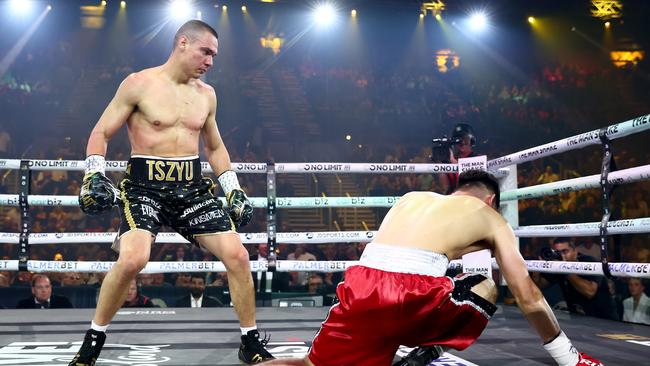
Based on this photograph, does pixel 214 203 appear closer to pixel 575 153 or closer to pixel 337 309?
pixel 337 309

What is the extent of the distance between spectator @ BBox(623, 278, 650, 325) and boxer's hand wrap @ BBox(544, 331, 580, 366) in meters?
2.01

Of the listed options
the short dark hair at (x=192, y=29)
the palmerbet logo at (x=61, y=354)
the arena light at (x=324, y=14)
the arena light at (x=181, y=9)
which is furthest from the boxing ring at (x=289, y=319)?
the arena light at (x=324, y=14)

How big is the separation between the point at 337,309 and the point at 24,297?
3.66 m

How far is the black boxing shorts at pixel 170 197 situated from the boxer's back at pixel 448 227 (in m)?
0.99

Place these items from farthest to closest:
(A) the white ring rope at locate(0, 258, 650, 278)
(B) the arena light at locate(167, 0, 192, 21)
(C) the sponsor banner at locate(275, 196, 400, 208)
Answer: (B) the arena light at locate(167, 0, 192, 21), (C) the sponsor banner at locate(275, 196, 400, 208), (A) the white ring rope at locate(0, 258, 650, 278)

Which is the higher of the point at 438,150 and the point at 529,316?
the point at 438,150

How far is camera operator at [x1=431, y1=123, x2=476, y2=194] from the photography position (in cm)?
476

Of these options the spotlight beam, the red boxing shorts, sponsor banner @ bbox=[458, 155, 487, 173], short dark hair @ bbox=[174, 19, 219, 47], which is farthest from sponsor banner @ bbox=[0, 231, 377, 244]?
the spotlight beam

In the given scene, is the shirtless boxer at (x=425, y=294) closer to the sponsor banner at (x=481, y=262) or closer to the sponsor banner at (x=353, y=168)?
the sponsor banner at (x=481, y=262)

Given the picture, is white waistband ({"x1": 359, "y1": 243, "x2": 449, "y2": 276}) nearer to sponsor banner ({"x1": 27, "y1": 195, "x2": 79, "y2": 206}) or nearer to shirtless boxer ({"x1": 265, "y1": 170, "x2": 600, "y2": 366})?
shirtless boxer ({"x1": 265, "y1": 170, "x2": 600, "y2": 366})

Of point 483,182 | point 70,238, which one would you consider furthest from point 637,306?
point 70,238

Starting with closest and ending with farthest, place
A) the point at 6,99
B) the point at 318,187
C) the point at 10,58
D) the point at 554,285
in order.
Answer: the point at 554,285 → the point at 318,187 → the point at 6,99 → the point at 10,58

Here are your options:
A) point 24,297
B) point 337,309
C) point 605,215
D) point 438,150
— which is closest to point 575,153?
point 438,150

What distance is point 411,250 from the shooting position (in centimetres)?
193
